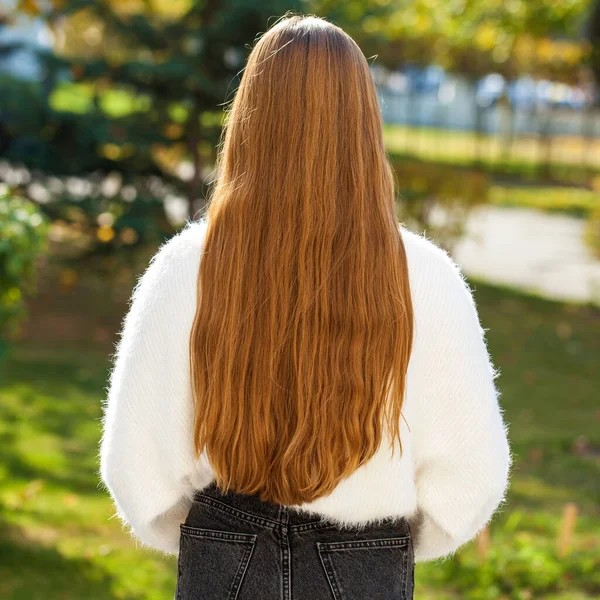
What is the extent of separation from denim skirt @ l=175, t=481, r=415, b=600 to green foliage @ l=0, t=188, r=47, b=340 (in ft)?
6.79

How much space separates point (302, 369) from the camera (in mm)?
1712

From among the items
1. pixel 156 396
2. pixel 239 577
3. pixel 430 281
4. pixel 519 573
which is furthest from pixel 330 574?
pixel 519 573

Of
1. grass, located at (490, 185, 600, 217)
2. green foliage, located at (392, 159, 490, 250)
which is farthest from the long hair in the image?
grass, located at (490, 185, 600, 217)

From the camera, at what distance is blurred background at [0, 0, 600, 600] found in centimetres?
408

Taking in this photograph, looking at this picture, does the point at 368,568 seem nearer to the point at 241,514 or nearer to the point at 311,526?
the point at 311,526

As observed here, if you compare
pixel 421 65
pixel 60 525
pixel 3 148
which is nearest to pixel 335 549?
pixel 60 525

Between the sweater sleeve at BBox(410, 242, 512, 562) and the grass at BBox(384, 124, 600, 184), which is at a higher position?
the sweater sleeve at BBox(410, 242, 512, 562)

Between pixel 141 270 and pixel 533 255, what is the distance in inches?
278

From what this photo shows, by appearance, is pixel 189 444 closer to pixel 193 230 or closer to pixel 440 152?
pixel 193 230

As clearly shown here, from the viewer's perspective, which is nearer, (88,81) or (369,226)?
(369,226)

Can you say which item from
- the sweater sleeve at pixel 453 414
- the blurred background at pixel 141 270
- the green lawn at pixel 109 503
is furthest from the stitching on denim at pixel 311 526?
the green lawn at pixel 109 503

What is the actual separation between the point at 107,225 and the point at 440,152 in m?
22.4

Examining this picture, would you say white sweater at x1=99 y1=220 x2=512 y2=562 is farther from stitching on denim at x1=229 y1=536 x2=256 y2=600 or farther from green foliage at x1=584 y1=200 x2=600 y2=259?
green foliage at x1=584 y1=200 x2=600 y2=259

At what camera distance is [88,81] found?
8266 millimetres
